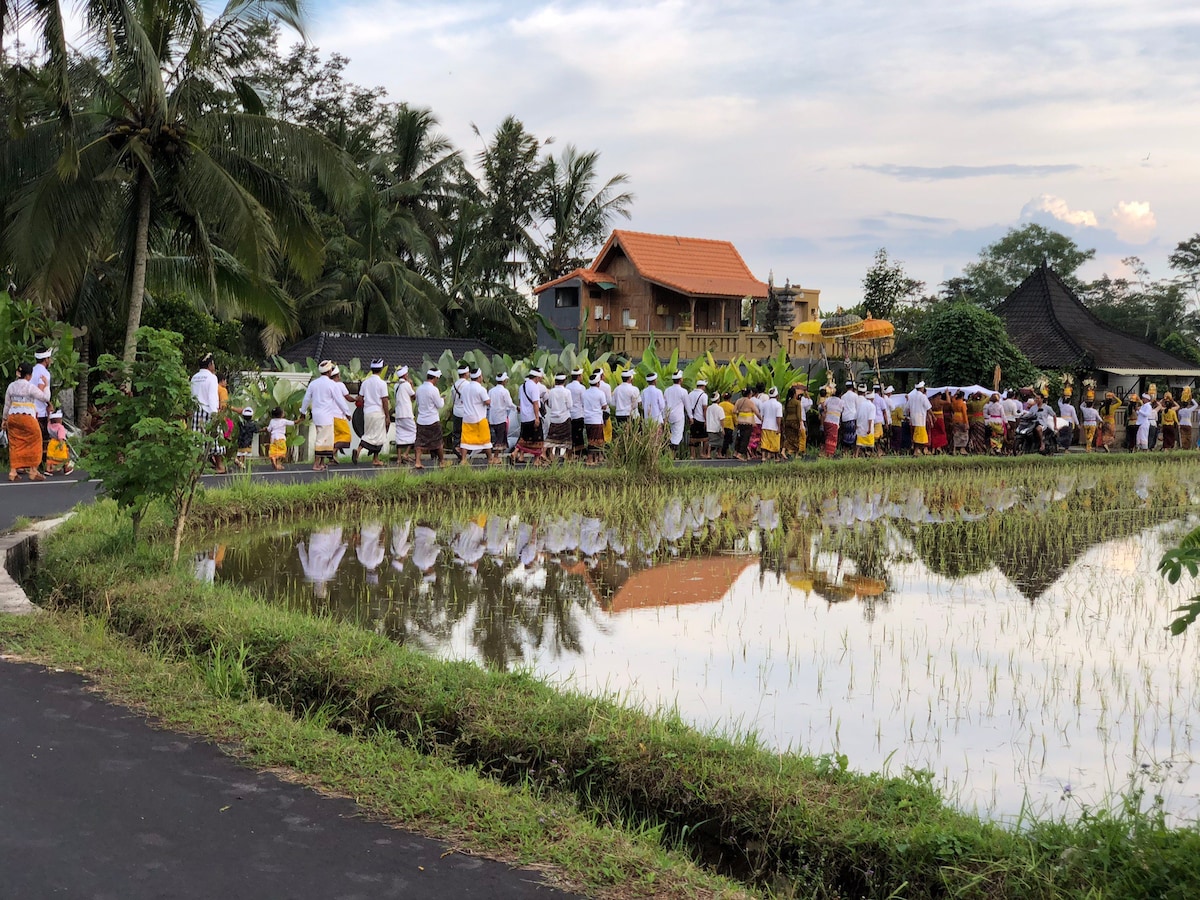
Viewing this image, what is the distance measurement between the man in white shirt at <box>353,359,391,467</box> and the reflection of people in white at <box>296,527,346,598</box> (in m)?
5.34

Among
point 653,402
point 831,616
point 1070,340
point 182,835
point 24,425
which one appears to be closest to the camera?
point 182,835

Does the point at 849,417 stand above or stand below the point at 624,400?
below

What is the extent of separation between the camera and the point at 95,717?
15.9ft

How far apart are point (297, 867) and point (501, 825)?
2.08 feet

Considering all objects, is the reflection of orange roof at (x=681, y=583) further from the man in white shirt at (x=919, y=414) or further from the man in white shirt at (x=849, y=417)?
the man in white shirt at (x=919, y=414)

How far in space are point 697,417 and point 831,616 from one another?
12444 millimetres

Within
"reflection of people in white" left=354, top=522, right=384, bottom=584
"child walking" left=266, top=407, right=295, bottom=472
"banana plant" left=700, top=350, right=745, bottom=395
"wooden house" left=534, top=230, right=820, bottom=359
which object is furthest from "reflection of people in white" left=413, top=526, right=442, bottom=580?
"wooden house" left=534, top=230, right=820, bottom=359

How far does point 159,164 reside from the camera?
16.8m

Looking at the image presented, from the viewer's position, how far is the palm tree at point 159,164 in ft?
49.9

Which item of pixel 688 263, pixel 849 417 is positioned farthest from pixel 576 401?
pixel 688 263

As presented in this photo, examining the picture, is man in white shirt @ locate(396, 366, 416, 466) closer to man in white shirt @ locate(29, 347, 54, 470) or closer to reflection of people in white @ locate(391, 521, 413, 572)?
man in white shirt @ locate(29, 347, 54, 470)

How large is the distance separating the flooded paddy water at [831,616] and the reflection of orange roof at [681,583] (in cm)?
3

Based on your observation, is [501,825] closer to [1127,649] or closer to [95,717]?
[95,717]

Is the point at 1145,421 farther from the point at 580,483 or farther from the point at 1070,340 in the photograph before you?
the point at 580,483
